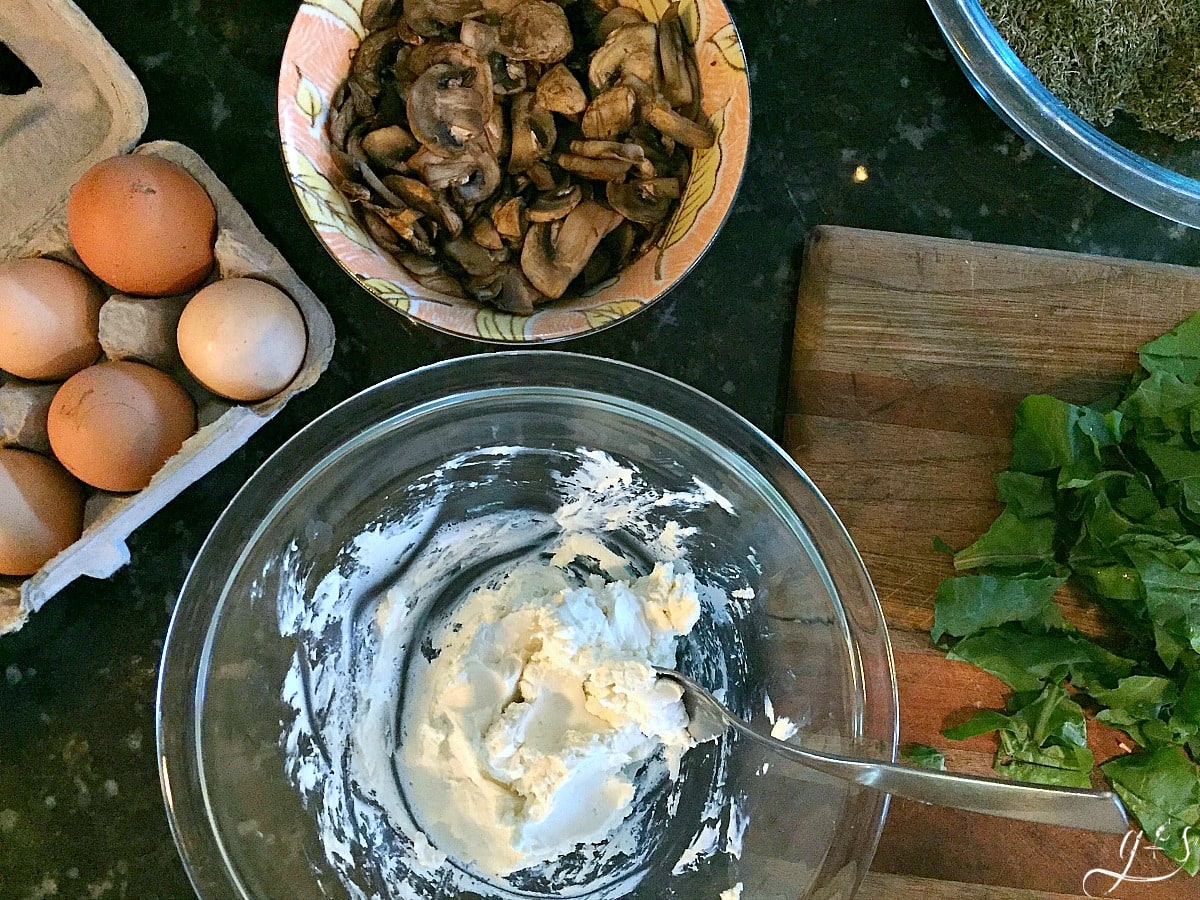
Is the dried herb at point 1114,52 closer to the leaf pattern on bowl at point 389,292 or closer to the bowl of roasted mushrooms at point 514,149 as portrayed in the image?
the bowl of roasted mushrooms at point 514,149

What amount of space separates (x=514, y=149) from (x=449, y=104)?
0.28 ft

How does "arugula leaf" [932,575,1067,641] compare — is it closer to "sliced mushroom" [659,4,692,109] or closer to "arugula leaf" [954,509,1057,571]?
"arugula leaf" [954,509,1057,571]

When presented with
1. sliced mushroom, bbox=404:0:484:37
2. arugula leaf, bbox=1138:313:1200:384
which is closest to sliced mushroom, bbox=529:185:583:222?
sliced mushroom, bbox=404:0:484:37

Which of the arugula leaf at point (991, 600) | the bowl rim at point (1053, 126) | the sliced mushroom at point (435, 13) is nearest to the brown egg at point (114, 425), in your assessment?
the sliced mushroom at point (435, 13)

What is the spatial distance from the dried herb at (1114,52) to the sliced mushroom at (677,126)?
41cm

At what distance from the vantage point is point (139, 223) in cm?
87

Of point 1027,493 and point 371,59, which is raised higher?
point 371,59

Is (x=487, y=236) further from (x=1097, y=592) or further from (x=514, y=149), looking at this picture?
(x=1097, y=592)

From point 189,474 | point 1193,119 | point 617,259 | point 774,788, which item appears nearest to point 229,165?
point 189,474

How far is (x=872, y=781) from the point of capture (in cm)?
79

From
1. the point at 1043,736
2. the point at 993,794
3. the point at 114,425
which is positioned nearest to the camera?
the point at 993,794

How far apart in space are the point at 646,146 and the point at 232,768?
2.55 feet

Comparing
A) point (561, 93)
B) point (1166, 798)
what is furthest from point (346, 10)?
point (1166, 798)

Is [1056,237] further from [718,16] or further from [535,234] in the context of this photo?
[535,234]
